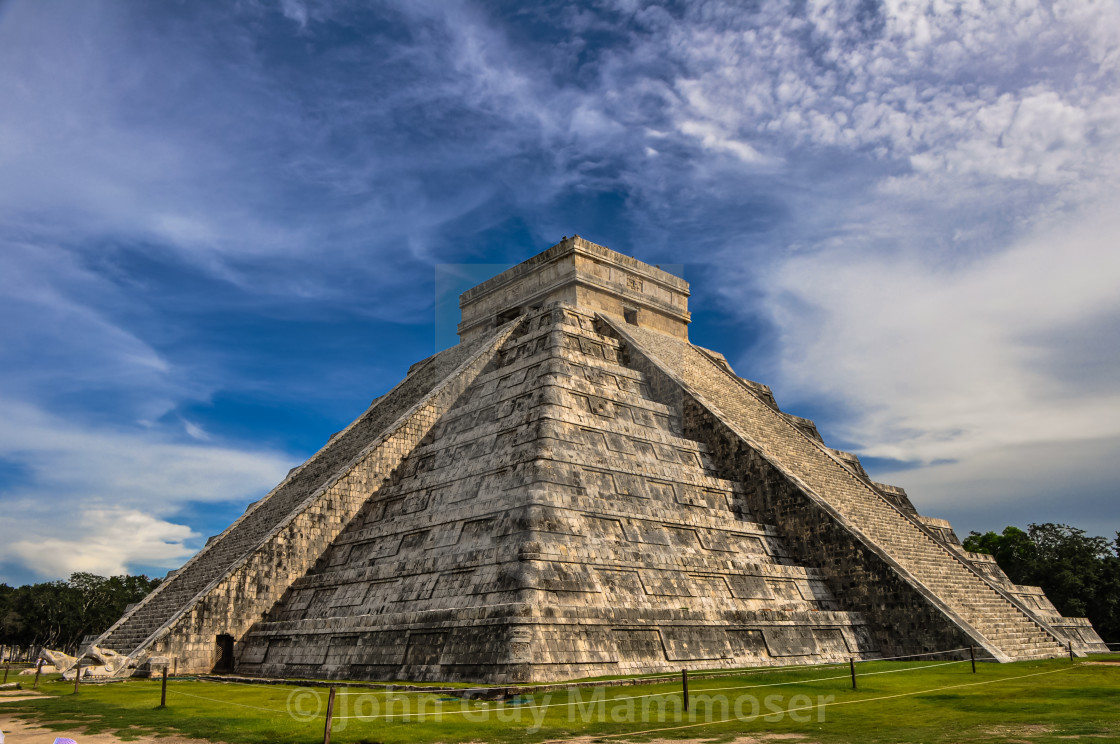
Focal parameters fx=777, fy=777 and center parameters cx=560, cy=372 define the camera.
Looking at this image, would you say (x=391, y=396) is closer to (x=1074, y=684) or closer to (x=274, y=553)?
(x=274, y=553)

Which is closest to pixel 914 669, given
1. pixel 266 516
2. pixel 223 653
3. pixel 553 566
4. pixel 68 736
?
pixel 553 566

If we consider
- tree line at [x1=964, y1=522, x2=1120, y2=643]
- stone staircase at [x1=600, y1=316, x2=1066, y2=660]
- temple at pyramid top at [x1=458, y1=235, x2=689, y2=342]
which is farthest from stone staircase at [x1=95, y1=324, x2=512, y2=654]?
tree line at [x1=964, y1=522, x2=1120, y2=643]

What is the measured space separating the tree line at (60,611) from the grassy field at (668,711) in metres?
38.4

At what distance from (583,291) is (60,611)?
39.0m

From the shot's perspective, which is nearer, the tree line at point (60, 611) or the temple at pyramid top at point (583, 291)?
the temple at pyramid top at point (583, 291)

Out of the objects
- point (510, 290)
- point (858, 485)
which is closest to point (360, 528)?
point (510, 290)

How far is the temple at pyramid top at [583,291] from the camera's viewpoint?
25.3 meters

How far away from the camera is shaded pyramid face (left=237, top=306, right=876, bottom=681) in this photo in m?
12.5

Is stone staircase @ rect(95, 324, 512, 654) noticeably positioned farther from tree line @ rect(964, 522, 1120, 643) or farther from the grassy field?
tree line @ rect(964, 522, 1120, 643)

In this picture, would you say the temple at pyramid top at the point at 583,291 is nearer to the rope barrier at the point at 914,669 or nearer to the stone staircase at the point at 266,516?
the stone staircase at the point at 266,516

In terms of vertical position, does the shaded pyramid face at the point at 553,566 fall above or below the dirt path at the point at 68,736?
above

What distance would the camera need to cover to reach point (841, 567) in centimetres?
1706

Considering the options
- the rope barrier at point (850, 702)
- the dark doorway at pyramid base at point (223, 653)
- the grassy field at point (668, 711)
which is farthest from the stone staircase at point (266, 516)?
the rope barrier at point (850, 702)

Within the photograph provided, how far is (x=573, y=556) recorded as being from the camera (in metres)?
13.5
